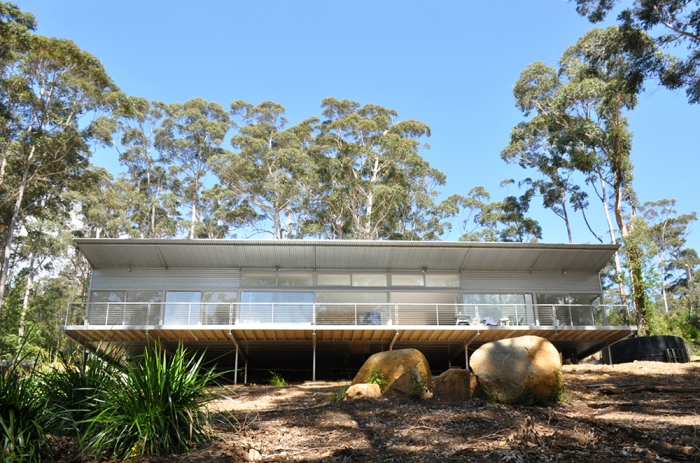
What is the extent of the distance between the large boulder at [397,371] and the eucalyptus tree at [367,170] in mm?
19801

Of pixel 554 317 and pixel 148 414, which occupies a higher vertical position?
pixel 554 317

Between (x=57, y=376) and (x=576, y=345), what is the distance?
52.4ft

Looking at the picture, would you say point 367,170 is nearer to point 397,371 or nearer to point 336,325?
point 336,325

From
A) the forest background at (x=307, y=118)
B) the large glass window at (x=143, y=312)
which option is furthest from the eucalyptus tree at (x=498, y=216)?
the large glass window at (x=143, y=312)

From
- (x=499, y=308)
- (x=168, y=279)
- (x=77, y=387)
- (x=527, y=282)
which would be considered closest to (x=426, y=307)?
(x=499, y=308)

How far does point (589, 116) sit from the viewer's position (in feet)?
78.6

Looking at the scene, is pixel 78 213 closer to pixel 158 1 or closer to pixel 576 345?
pixel 158 1

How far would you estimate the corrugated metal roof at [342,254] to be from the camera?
53.1 ft

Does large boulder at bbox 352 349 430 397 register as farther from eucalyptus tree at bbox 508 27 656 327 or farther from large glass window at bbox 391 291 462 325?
eucalyptus tree at bbox 508 27 656 327

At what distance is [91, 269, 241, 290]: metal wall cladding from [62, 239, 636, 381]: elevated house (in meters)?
0.03

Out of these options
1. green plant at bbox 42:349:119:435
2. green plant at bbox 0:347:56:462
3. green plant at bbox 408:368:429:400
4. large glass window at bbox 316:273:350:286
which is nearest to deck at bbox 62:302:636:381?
large glass window at bbox 316:273:350:286

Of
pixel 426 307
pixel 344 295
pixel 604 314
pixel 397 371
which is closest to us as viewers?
pixel 397 371

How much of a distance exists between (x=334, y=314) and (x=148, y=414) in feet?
36.1

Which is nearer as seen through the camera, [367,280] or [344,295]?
[344,295]
